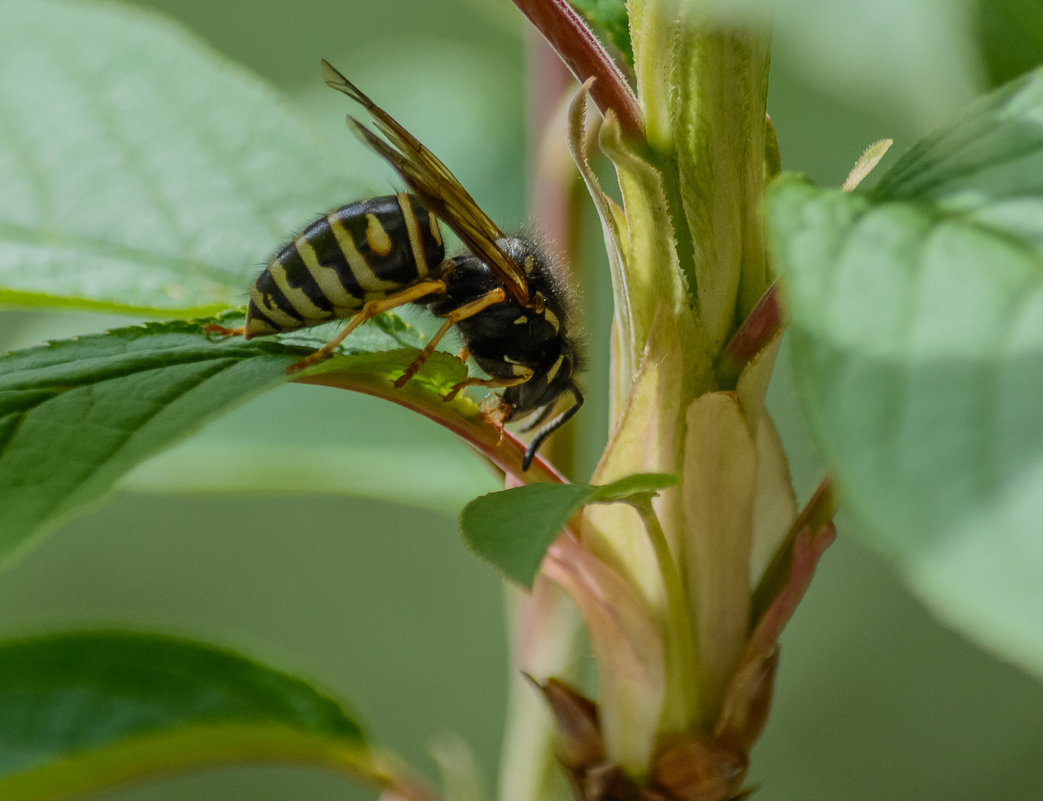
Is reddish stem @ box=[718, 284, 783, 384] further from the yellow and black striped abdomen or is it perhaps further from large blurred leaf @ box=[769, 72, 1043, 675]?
the yellow and black striped abdomen

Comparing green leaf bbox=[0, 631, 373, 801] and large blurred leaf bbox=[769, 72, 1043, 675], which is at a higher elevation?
green leaf bbox=[0, 631, 373, 801]

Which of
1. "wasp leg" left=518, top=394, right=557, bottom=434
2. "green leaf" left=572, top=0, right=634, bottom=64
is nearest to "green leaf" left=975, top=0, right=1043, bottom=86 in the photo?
"green leaf" left=572, top=0, right=634, bottom=64

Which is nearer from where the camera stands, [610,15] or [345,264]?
[610,15]

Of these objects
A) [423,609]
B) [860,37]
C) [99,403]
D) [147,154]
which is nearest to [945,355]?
[860,37]

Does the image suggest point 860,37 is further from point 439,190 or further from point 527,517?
point 439,190

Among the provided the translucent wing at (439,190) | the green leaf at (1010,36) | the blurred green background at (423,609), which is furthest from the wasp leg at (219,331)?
the blurred green background at (423,609)

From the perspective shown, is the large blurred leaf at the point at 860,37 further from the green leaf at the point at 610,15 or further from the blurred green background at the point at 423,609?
the blurred green background at the point at 423,609

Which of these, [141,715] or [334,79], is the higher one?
[334,79]
